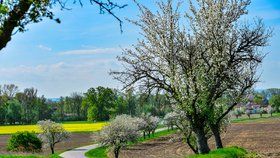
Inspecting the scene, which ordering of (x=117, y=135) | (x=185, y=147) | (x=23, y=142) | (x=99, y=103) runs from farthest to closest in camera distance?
(x=99, y=103) < (x=185, y=147) < (x=117, y=135) < (x=23, y=142)

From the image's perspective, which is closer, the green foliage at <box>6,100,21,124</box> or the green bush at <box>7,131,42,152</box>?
the green bush at <box>7,131,42,152</box>

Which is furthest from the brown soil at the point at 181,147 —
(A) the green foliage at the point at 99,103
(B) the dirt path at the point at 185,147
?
(A) the green foliage at the point at 99,103

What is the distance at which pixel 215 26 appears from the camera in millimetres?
22953

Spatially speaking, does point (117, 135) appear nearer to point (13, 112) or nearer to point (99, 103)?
point (99, 103)

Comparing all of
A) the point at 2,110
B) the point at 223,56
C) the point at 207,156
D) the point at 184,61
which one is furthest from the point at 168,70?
the point at 2,110

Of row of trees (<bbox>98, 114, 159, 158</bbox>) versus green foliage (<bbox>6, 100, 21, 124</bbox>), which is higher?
green foliage (<bbox>6, 100, 21, 124</bbox>)

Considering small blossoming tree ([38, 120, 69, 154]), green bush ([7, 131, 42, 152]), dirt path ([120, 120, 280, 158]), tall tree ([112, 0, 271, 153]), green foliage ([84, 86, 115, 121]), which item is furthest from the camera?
green foliage ([84, 86, 115, 121])

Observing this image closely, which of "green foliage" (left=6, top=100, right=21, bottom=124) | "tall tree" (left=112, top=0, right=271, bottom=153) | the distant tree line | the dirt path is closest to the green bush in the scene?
the dirt path

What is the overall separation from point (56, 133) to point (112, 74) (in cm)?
5482

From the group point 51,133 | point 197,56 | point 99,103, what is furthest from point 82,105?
point 197,56

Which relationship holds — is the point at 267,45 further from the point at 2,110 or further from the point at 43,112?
the point at 43,112

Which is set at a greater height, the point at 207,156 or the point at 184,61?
the point at 184,61

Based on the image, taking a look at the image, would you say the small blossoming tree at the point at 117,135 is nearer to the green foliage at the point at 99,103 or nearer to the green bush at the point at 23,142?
the green bush at the point at 23,142

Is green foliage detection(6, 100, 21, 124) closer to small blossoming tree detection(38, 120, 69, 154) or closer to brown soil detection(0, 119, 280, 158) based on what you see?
brown soil detection(0, 119, 280, 158)
